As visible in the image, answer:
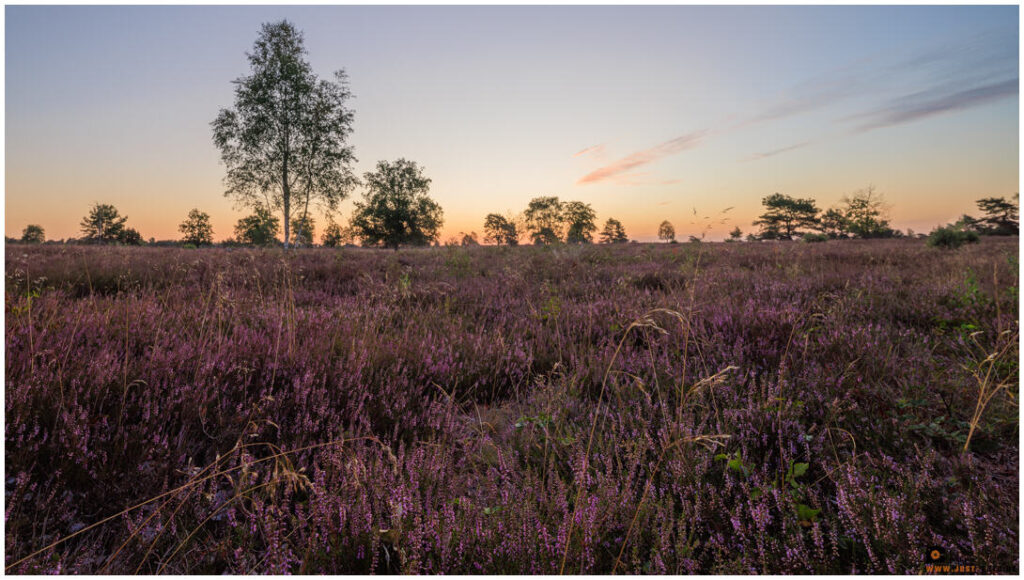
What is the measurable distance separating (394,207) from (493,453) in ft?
100

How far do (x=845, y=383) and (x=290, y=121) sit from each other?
86.2 ft

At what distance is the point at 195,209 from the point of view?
3344 inches

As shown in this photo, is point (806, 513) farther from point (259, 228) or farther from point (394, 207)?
point (259, 228)

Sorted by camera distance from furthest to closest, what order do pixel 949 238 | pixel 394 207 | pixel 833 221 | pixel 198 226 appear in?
pixel 198 226, pixel 833 221, pixel 394 207, pixel 949 238

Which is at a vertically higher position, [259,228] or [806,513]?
[259,228]

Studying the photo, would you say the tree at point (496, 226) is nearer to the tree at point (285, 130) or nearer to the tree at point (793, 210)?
the tree at point (793, 210)

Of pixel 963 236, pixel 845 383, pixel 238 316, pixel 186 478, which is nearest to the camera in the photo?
pixel 186 478

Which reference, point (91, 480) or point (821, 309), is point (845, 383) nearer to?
point (821, 309)

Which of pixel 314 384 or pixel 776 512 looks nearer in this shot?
pixel 776 512

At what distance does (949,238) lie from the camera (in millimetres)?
14117

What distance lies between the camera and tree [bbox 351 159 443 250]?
30.5 m

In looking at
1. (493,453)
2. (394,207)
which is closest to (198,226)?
(394,207)

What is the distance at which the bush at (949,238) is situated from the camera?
546 inches

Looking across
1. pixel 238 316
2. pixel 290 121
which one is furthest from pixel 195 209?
pixel 238 316
